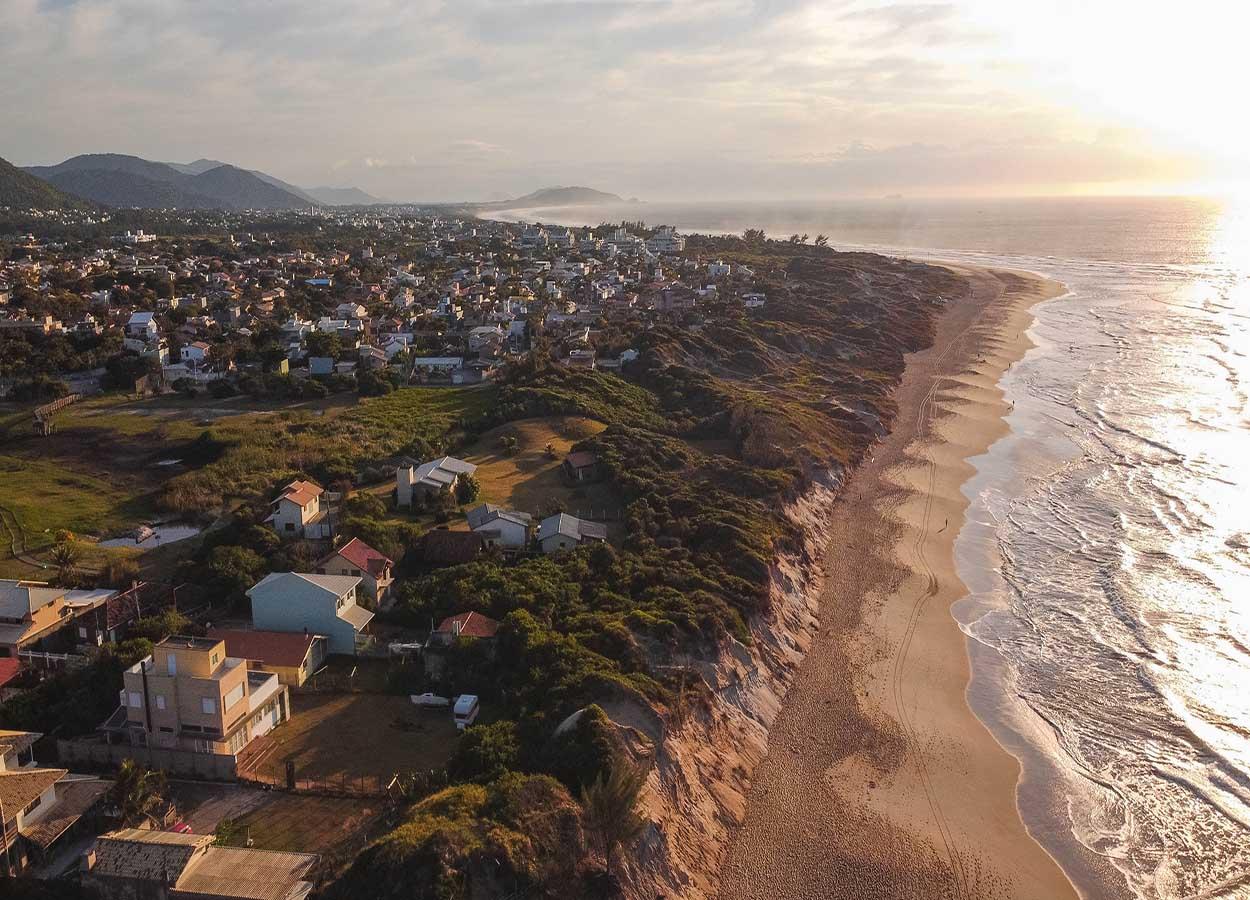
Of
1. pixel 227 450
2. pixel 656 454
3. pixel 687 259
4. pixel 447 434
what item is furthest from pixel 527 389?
pixel 687 259

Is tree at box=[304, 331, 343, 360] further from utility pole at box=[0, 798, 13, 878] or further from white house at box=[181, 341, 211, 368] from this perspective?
utility pole at box=[0, 798, 13, 878]

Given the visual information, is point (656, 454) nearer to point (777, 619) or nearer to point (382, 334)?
point (777, 619)

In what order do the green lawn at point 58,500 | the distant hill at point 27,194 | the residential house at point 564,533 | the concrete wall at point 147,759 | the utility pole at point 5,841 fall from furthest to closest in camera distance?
the distant hill at point 27,194
the green lawn at point 58,500
the residential house at point 564,533
the concrete wall at point 147,759
the utility pole at point 5,841

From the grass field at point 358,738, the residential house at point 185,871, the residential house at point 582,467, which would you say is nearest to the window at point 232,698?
the grass field at point 358,738

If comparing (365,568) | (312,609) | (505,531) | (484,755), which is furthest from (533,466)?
(484,755)

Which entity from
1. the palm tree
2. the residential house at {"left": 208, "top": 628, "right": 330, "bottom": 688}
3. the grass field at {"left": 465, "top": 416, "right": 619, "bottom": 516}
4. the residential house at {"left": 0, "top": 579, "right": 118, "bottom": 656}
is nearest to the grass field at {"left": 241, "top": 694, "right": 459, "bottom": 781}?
the residential house at {"left": 208, "top": 628, "right": 330, "bottom": 688}

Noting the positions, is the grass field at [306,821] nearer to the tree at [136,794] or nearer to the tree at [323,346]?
the tree at [136,794]
